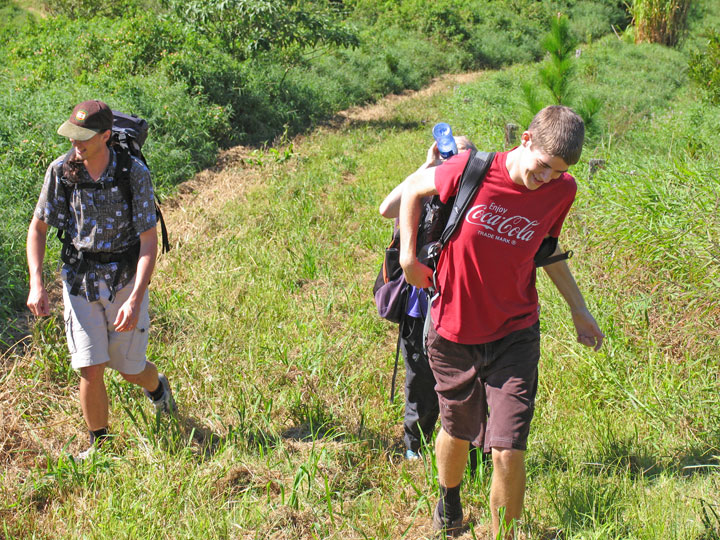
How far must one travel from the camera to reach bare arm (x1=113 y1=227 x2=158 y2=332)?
292cm

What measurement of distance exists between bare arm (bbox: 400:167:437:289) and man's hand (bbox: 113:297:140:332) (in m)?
1.27

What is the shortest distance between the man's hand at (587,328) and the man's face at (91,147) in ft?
7.02

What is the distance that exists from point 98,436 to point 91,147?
137 cm

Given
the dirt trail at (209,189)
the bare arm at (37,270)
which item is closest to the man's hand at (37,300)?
the bare arm at (37,270)

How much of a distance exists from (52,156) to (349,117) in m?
7.55

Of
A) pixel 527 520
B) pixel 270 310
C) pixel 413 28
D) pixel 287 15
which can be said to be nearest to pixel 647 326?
pixel 527 520

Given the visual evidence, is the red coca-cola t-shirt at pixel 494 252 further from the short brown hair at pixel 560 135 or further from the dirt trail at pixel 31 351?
the dirt trail at pixel 31 351

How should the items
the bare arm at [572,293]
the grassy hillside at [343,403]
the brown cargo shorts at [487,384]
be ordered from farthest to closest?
the grassy hillside at [343,403], the bare arm at [572,293], the brown cargo shorts at [487,384]

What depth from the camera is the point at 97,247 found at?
2.97 metres

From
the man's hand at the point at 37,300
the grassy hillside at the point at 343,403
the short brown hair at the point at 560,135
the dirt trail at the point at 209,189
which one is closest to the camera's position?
the short brown hair at the point at 560,135

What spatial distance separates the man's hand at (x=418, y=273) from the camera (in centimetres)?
247

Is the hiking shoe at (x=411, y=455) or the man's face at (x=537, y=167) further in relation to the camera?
the hiking shoe at (x=411, y=455)

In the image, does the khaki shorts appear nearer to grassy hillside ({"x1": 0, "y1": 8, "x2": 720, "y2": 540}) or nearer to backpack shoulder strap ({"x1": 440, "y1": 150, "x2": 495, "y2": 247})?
grassy hillside ({"x1": 0, "y1": 8, "x2": 720, "y2": 540})

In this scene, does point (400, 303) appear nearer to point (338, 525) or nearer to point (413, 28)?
point (338, 525)
